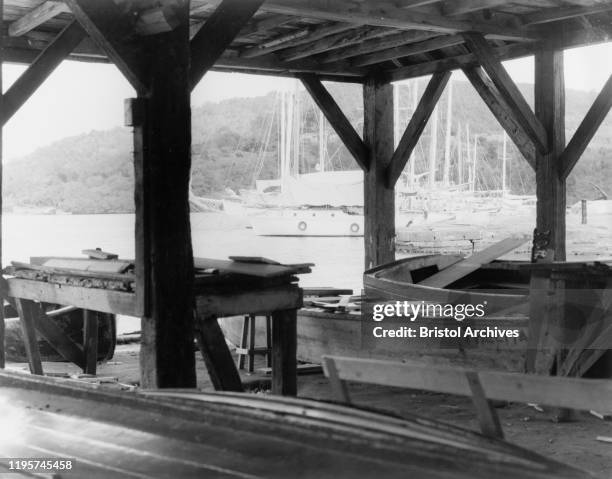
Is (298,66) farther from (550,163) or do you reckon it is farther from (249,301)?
(249,301)

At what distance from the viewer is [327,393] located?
7.60 metres

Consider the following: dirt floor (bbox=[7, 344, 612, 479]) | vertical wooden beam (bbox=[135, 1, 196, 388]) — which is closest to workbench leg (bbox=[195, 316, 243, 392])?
vertical wooden beam (bbox=[135, 1, 196, 388])

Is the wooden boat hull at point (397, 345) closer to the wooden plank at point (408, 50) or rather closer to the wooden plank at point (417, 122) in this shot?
the wooden plank at point (417, 122)

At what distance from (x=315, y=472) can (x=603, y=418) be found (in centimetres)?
430

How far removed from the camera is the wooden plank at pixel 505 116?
28.7 feet

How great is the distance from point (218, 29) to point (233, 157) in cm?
4771

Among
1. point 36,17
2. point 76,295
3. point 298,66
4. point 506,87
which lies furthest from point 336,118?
point 76,295

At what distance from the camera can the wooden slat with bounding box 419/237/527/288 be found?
953cm

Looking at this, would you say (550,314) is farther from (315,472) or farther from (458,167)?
(458,167)

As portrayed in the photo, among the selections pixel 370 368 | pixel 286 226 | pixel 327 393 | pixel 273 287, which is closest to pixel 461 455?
pixel 370 368

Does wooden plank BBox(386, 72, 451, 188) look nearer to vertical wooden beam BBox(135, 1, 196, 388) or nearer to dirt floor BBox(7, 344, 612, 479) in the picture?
dirt floor BBox(7, 344, 612, 479)

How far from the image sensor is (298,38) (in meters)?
8.91

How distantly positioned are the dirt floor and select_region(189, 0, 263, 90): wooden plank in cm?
217

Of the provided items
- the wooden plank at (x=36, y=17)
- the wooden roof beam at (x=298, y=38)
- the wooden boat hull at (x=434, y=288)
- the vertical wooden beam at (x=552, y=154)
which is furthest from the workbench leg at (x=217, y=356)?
the vertical wooden beam at (x=552, y=154)
